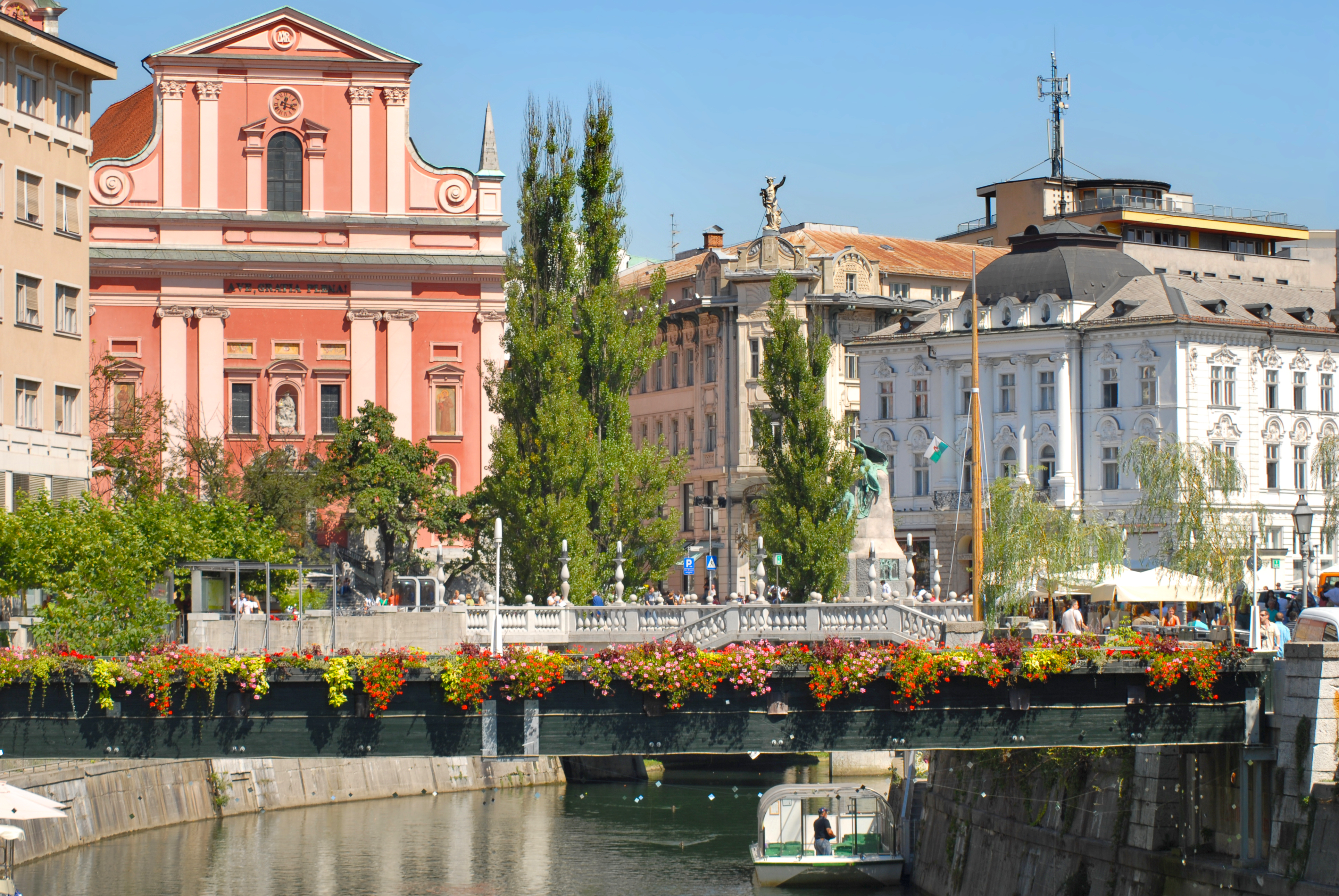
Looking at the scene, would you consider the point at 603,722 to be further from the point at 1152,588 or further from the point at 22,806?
the point at 1152,588

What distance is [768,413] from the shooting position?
6481 cm

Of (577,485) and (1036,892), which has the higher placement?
(577,485)

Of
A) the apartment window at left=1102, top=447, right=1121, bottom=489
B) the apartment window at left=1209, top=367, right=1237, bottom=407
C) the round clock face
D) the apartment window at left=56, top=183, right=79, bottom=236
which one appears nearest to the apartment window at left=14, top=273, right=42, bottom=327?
the apartment window at left=56, top=183, right=79, bottom=236

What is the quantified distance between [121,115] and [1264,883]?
2816 inches

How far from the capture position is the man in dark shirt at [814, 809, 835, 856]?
4819 cm

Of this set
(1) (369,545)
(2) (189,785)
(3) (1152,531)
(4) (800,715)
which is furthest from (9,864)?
(3) (1152,531)

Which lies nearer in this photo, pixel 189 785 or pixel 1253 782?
pixel 1253 782

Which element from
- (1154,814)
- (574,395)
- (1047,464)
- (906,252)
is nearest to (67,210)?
(574,395)

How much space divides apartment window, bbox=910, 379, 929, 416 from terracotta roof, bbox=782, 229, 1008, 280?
41.9ft

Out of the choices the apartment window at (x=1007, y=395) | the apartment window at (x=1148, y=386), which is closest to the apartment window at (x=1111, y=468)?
the apartment window at (x=1148, y=386)

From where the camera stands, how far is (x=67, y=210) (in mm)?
54531

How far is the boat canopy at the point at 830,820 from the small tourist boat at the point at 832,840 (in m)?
0.02

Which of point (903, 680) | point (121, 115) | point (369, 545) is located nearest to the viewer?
point (903, 680)

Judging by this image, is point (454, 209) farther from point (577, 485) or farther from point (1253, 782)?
point (1253, 782)
